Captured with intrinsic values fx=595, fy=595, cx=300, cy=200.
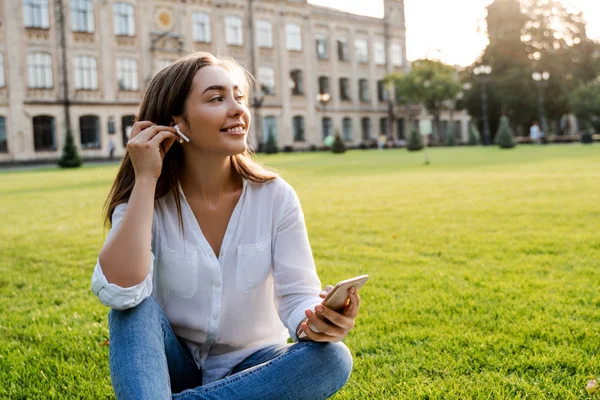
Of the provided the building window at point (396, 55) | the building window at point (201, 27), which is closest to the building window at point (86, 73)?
the building window at point (201, 27)

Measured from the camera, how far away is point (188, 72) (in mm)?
2283

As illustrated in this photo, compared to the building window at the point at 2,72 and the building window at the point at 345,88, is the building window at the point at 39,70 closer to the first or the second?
the building window at the point at 2,72

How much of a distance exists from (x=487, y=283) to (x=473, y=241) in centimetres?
179

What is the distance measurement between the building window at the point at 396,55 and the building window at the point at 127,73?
71.9 ft

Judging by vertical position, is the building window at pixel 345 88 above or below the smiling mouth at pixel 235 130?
above

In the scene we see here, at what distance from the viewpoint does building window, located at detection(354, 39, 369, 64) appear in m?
45.6

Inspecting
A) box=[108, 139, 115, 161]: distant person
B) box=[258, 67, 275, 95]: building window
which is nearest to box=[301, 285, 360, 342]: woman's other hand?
box=[108, 139, 115, 161]: distant person

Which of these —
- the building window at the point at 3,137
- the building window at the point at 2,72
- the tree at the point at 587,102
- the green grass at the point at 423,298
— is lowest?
the green grass at the point at 423,298

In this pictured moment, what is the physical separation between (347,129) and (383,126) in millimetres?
3989

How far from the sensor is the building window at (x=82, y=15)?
32906 mm

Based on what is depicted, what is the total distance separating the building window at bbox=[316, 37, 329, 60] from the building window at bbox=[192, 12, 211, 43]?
9.04 meters

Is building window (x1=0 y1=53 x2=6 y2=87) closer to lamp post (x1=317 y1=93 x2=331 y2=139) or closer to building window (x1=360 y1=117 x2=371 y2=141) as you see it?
lamp post (x1=317 y1=93 x2=331 y2=139)

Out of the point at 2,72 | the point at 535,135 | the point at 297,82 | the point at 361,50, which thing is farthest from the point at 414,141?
the point at 2,72

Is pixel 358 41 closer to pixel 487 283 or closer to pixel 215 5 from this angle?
pixel 215 5
